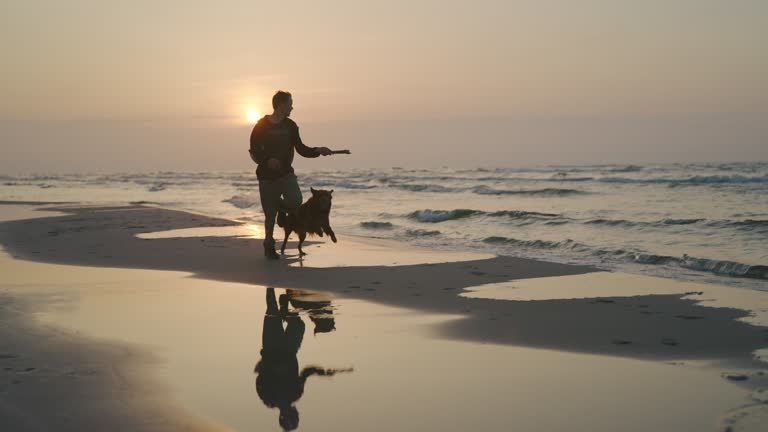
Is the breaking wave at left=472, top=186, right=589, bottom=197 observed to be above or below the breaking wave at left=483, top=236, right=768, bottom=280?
below

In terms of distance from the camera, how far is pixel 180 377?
3893 mm

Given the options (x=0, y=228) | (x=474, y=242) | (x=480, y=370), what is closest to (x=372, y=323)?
(x=480, y=370)

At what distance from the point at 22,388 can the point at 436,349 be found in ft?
7.42

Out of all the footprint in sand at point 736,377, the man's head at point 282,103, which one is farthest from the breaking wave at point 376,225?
the footprint in sand at point 736,377

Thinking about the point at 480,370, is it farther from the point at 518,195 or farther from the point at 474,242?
the point at 518,195

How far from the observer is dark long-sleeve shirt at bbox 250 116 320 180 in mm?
9297

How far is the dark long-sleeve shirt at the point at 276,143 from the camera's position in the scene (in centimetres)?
930

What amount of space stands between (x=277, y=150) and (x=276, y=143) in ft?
0.29

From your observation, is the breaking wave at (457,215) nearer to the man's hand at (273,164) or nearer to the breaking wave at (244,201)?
the man's hand at (273,164)

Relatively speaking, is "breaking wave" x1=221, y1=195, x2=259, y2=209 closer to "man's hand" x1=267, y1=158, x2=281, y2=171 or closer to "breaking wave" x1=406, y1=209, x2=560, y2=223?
"breaking wave" x1=406, y1=209, x2=560, y2=223

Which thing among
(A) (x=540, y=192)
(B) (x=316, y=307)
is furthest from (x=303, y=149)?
(A) (x=540, y=192)

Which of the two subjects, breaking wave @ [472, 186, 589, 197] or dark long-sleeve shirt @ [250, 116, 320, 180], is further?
breaking wave @ [472, 186, 589, 197]

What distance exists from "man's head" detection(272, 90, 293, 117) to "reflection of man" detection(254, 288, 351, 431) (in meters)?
4.08

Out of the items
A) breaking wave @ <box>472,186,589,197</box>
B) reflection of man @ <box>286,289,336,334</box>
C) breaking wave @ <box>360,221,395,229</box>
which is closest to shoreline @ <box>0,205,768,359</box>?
reflection of man @ <box>286,289,336,334</box>
